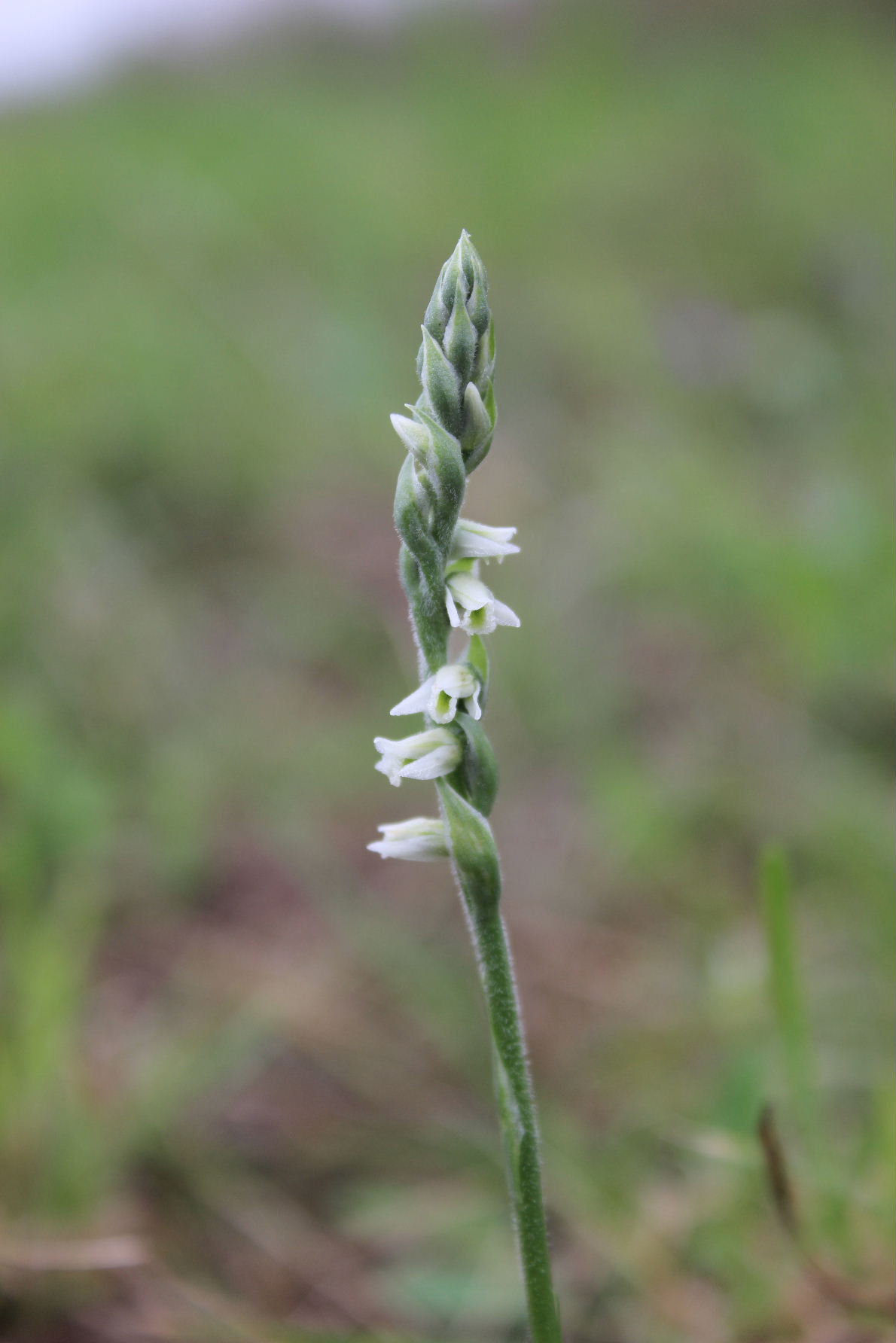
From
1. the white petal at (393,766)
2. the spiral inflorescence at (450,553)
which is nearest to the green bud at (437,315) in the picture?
the spiral inflorescence at (450,553)

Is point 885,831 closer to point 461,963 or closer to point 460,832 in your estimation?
point 461,963

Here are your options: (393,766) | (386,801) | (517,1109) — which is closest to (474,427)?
(393,766)

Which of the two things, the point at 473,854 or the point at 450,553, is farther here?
the point at 450,553

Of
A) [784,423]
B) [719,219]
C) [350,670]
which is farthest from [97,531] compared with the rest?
[719,219]

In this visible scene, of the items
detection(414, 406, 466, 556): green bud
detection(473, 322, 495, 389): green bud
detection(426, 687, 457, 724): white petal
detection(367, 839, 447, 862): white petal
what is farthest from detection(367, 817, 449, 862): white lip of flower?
detection(473, 322, 495, 389): green bud

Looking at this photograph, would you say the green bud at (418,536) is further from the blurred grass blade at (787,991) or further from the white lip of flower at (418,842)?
the blurred grass blade at (787,991)

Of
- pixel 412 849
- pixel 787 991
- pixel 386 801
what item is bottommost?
pixel 787 991

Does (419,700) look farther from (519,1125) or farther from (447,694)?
(519,1125)
